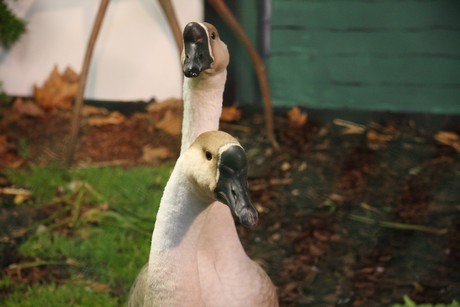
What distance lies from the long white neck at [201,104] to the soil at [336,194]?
749mm

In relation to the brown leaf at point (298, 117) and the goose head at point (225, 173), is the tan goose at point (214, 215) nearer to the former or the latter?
the goose head at point (225, 173)

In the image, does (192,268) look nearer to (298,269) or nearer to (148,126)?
(298,269)

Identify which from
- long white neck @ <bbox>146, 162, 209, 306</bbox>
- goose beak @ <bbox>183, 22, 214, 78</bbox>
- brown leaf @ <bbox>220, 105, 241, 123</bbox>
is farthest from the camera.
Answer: brown leaf @ <bbox>220, 105, 241, 123</bbox>

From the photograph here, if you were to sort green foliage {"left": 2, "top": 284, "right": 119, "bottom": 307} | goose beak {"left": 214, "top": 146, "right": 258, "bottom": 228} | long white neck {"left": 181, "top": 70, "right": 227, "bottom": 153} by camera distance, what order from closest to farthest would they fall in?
goose beak {"left": 214, "top": 146, "right": 258, "bottom": 228} < long white neck {"left": 181, "top": 70, "right": 227, "bottom": 153} < green foliage {"left": 2, "top": 284, "right": 119, "bottom": 307}

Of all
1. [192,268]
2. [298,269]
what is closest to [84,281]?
[298,269]

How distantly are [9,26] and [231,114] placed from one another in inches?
38.6

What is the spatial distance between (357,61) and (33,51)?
1429mm

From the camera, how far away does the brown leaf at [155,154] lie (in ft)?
9.38

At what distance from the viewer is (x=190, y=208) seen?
1237 millimetres

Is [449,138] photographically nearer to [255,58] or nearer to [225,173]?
[255,58]

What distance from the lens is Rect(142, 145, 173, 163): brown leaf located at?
9.38 ft

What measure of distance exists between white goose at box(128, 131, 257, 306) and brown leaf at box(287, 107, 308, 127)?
1.67 m

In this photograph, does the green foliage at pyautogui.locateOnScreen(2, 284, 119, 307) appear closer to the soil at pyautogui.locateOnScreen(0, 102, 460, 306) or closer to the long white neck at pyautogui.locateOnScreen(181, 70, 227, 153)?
the soil at pyautogui.locateOnScreen(0, 102, 460, 306)

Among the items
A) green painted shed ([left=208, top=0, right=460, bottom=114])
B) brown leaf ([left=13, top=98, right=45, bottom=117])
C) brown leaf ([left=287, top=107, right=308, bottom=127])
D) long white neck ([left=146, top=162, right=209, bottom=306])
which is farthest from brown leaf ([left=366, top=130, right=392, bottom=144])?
long white neck ([left=146, top=162, right=209, bottom=306])
